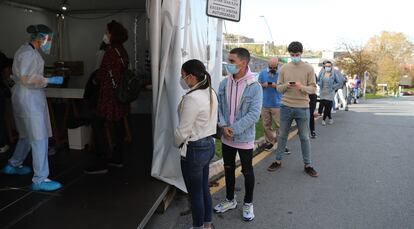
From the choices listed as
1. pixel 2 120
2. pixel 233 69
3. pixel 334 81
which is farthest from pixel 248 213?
pixel 334 81

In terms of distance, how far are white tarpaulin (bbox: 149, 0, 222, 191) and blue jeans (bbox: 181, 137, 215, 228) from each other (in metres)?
0.97

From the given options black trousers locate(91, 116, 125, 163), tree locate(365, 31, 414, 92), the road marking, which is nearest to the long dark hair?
black trousers locate(91, 116, 125, 163)

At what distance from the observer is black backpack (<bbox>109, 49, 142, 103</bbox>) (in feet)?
14.4

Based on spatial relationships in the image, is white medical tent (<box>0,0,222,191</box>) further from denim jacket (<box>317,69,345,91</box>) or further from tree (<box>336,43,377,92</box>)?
tree (<box>336,43,377,92</box>)

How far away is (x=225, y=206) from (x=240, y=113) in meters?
1.15

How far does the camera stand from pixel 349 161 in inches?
247

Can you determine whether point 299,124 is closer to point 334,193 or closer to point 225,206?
point 334,193

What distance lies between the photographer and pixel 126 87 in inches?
173

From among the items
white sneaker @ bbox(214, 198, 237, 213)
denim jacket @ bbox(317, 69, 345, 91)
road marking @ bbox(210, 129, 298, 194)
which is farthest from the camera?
denim jacket @ bbox(317, 69, 345, 91)

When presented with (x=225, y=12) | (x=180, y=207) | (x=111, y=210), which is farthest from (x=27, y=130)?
(x=225, y=12)

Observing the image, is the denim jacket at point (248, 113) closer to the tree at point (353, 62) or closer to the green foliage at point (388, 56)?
the tree at point (353, 62)

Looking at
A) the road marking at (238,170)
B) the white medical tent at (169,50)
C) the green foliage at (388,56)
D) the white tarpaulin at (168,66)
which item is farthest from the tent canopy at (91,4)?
the green foliage at (388,56)

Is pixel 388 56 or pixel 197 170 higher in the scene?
pixel 388 56

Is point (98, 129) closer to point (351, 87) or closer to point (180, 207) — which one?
point (180, 207)
